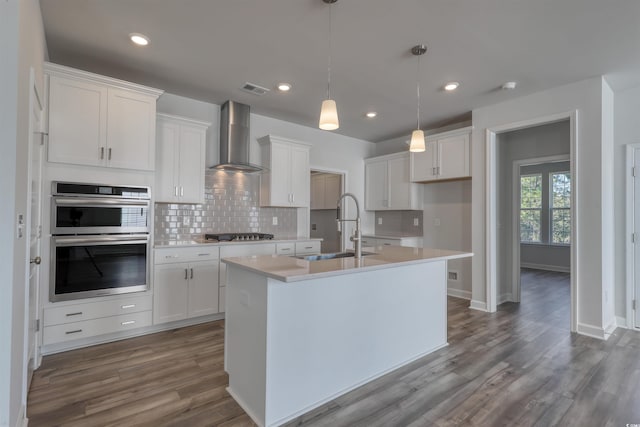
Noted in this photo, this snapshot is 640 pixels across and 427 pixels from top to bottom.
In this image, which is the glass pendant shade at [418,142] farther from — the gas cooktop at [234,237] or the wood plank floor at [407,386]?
the gas cooktop at [234,237]

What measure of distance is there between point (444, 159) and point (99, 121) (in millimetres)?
4166

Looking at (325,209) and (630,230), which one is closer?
(630,230)

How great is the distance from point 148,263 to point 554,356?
386 cm

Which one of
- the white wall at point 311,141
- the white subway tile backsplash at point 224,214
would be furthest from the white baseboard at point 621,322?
the white subway tile backsplash at point 224,214

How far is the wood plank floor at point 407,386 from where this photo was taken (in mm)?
1933

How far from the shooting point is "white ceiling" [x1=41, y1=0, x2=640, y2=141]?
7.37 ft

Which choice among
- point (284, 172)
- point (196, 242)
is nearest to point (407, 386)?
point (196, 242)

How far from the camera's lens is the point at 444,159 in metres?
4.61

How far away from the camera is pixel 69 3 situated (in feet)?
7.25

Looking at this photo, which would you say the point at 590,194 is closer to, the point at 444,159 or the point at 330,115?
the point at 444,159

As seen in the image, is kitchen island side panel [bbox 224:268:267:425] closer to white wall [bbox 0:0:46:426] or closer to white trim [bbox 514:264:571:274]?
white wall [bbox 0:0:46:426]


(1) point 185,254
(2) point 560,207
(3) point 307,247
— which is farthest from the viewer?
(2) point 560,207

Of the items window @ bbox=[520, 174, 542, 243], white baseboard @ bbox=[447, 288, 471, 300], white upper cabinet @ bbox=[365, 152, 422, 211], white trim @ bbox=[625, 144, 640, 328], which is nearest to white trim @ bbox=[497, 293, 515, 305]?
white baseboard @ bbox=[447, 288, 471, 300]

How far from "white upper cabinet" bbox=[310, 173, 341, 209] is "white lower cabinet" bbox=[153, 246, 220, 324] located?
3.10 m
